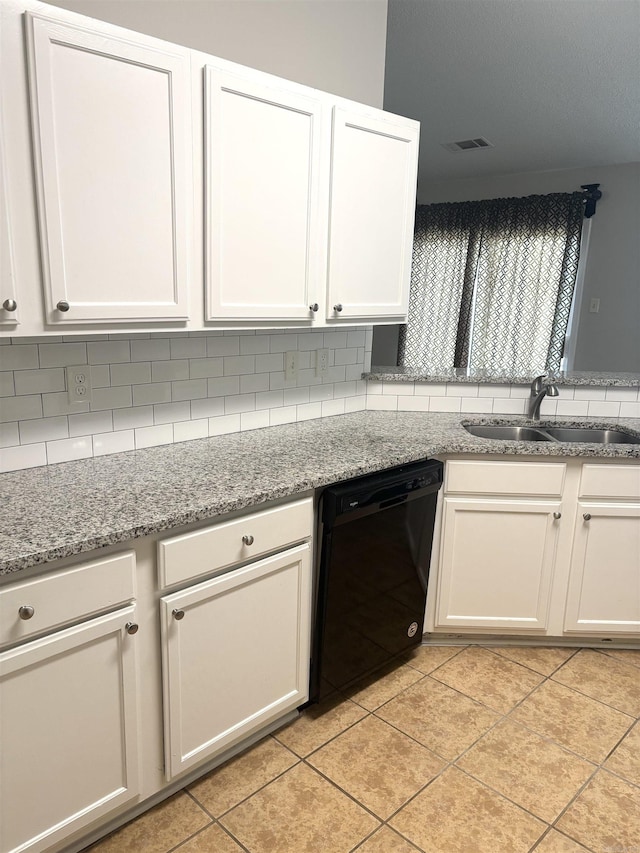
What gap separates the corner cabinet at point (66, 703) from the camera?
1332 mm

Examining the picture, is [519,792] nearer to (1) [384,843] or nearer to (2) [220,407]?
(1) [384,843]

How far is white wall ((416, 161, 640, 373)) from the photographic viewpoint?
474 centimetres

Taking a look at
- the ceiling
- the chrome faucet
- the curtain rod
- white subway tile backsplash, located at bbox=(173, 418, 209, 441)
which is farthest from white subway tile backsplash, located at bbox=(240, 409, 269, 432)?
the curtain rod

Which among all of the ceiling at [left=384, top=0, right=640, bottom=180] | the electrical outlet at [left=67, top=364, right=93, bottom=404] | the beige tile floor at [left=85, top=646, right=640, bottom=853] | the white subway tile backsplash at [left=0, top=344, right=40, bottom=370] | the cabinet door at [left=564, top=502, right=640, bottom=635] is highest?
the ceiling at [left=384, top=0, right=640, bottom=180]

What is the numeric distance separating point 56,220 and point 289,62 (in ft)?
4.12

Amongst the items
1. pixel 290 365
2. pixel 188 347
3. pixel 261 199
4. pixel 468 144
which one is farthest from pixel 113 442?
pixel 468 144

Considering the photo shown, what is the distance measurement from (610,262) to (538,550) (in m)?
3.35

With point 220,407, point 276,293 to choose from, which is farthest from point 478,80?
point 220,407

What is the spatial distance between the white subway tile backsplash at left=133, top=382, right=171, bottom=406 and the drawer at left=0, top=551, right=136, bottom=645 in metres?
0.72

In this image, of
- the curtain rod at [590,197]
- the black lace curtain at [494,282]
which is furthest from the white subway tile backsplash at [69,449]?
the curtain rod at [590,197]

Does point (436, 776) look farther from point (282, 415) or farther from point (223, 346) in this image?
point (223, 346)

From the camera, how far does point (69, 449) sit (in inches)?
75.5

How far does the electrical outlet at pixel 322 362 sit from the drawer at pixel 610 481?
1.14m

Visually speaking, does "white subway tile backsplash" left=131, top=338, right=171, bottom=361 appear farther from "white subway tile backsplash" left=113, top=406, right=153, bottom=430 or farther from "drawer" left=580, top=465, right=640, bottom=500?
"drawer" left=580, top=465, right=640, bottom=500
